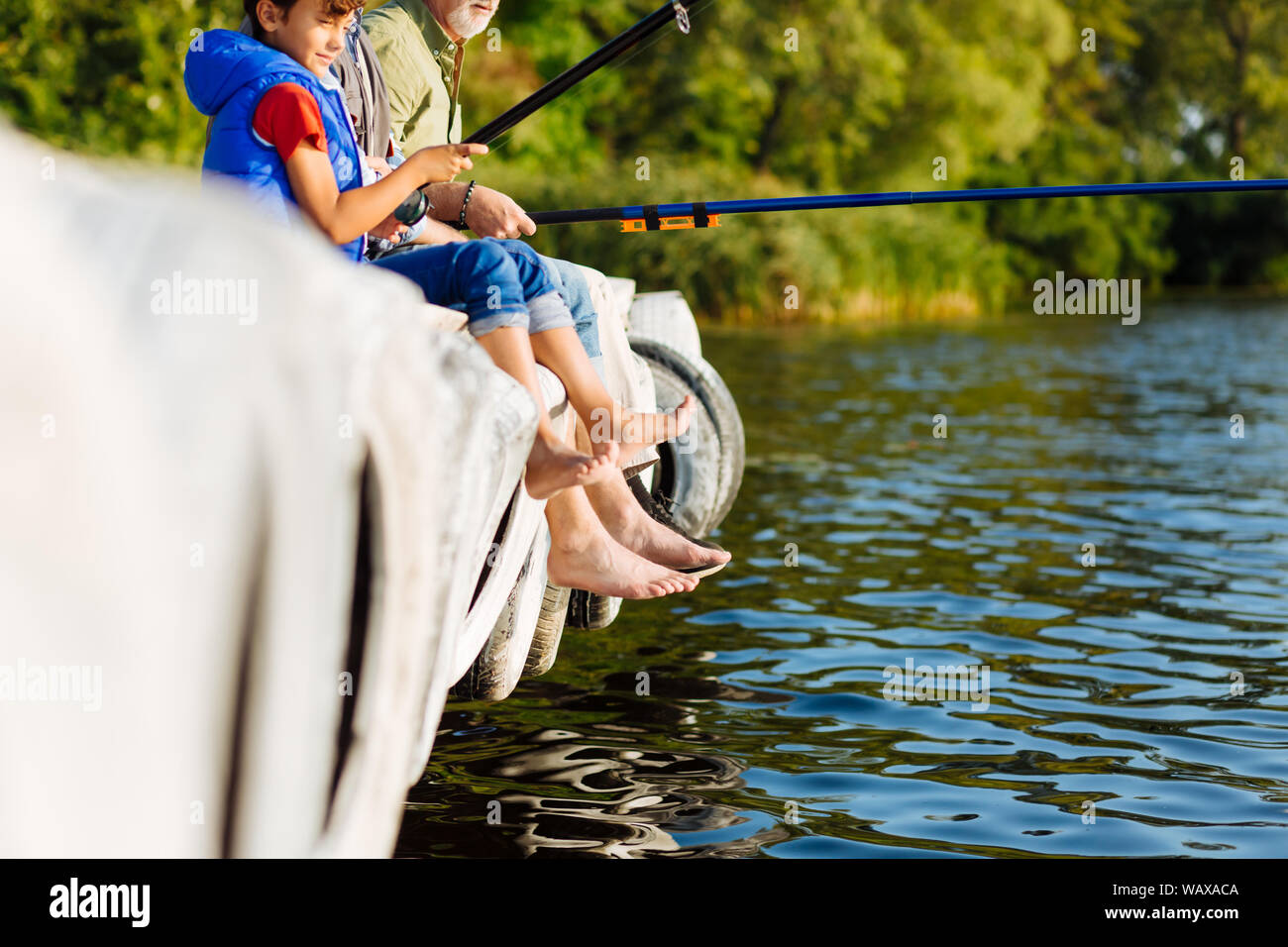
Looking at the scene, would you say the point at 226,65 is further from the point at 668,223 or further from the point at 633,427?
the point at 668,223

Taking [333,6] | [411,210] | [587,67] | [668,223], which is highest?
[587,67]

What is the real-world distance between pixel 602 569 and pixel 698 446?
7.80 feet

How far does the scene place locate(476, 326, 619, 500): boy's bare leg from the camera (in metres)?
3.27

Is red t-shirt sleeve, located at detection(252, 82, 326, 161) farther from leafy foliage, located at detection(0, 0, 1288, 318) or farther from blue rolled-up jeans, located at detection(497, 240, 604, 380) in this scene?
leafy foliage, located at detection(0, 0, 1288, 318)

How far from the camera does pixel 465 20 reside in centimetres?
483

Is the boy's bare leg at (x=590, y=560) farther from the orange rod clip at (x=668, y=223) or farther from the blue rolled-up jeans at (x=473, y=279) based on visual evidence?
the orange rod clip at (x=668, y=223)

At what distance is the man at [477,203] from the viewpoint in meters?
3.95

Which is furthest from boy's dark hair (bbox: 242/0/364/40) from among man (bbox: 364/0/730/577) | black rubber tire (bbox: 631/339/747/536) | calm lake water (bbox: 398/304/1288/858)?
black rubber tire (bbox: 631/339/747/536)

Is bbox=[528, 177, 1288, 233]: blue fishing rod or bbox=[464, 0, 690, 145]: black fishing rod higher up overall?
bbox=[464, 0, 690, 145]: black fishing rod

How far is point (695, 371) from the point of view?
611 centimetres

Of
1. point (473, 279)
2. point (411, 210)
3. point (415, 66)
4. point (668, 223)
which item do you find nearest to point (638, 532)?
point (473, 279)

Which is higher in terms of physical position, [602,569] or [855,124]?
[855,124]

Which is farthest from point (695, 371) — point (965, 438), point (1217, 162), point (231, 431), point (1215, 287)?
point (1217, 162)
